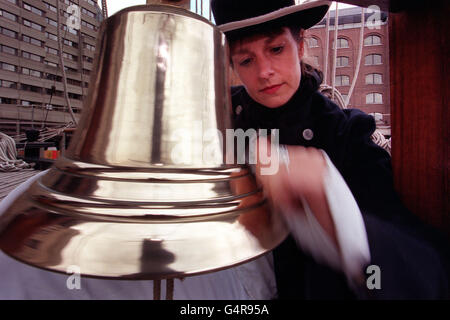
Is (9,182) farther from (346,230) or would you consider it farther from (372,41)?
(372,41)

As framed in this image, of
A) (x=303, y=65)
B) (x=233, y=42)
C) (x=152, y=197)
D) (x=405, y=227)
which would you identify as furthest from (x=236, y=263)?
(x=303, y=65)

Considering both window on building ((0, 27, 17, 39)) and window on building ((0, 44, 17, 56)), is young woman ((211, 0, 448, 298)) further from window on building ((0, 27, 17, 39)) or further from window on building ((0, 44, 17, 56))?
window on building ((0, 44, 17, 56))

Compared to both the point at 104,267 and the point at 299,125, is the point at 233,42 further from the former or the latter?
the point at 104,267

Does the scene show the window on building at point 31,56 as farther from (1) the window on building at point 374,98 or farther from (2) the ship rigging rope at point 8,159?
(1) the window on building at point 374,98

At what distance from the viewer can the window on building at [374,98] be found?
1026 cm

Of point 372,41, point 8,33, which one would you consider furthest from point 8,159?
point 8,33

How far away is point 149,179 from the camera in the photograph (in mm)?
213

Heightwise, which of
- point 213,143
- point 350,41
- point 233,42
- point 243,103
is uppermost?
point 350,41

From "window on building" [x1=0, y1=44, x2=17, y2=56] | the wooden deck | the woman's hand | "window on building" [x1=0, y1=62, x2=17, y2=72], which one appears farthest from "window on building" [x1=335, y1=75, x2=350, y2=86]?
"window on building" [x1=0, y1=62, x2=17, y2=72]

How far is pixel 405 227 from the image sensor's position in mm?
391

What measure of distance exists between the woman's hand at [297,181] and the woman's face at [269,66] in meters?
0.23

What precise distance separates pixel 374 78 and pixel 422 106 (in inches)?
469

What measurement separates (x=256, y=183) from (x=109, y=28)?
0.22 meters

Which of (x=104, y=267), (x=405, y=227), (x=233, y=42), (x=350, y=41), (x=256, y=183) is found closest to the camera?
(x=104, y=267)
